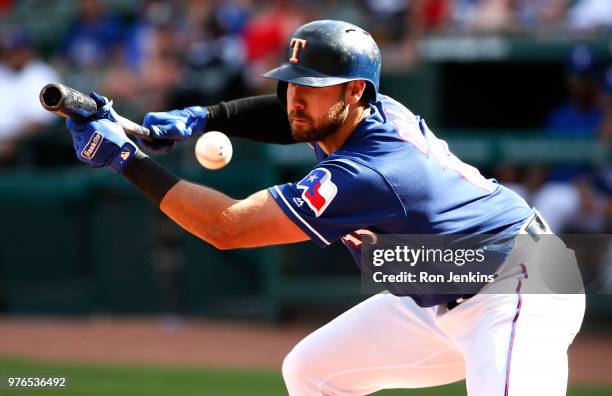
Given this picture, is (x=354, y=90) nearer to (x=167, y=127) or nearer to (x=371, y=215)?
(x=371, y=215)

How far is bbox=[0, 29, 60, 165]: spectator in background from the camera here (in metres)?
10.7

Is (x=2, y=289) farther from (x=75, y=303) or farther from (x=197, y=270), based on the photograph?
(x=197, y=270)

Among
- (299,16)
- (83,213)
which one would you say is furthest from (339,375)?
(299,16)

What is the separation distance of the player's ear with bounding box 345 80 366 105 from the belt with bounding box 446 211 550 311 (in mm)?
849

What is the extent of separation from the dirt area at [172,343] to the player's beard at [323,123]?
427 cm

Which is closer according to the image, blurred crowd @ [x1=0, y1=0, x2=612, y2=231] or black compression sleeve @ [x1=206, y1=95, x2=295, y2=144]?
black compression sleeve @ [x1=206, y1=95, x2=295, y2=144]

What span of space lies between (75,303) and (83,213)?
81 cm

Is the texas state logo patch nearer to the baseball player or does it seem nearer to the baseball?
the baseball player

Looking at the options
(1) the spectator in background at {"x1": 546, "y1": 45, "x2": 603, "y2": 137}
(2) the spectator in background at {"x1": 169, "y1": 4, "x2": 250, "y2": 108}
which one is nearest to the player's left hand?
(1) the spectator in background at {"x1": 546, "y1": 45, "x2": 603, "y2": 137}

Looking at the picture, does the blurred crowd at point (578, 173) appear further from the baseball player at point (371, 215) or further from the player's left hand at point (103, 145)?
the player's left hand at point (103, 145)

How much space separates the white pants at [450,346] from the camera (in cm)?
400

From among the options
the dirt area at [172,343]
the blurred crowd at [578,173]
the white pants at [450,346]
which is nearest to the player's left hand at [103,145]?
the white pants at [450,346]

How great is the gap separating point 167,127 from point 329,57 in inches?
31.1

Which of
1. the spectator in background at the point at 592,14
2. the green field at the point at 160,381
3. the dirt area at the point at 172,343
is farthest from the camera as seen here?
the spectator in background at the point at 592,14
